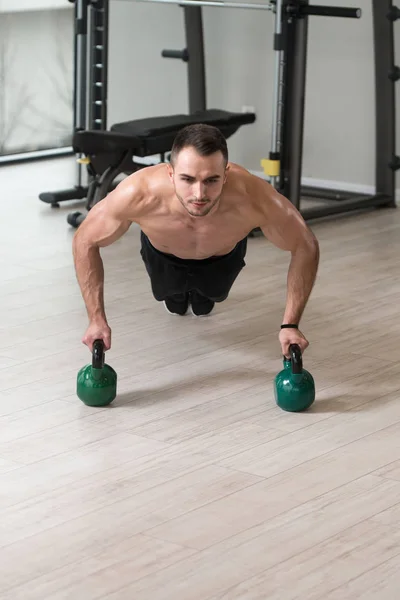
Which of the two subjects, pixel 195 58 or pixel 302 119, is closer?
pixel 302 119

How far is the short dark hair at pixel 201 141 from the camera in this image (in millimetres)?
2346

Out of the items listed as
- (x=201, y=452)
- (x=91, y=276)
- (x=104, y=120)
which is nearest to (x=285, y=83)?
(x=104, y=120)

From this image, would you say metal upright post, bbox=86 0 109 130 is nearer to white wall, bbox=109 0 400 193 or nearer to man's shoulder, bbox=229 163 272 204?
white wall, bbox=109 0 400 193

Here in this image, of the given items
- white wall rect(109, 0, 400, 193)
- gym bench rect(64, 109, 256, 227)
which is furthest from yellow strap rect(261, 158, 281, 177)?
white wall rect(109, 0, 400, 193)

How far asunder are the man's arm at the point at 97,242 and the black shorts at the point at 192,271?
37 centimetres

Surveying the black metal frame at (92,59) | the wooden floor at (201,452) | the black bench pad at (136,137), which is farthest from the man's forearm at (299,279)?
the black metal frame at (92,59)

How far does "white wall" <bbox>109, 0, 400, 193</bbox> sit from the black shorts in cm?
248

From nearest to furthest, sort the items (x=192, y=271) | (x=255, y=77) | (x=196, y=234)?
(x=196, y=234) < (x=192, y=271) < (x=255, y=77)

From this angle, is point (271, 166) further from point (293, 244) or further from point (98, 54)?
point (293, 244)

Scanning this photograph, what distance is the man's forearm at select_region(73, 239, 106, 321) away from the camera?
261cm

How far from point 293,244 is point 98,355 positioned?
1.87ft

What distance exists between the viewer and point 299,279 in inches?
104

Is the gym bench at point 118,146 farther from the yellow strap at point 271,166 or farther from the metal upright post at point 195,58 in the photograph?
the metal upright post at point 195,58

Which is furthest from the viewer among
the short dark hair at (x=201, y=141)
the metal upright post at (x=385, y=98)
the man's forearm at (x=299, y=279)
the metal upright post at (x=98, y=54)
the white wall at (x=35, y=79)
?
the white wall at (x=35, y=79)
